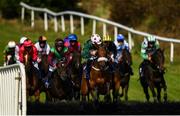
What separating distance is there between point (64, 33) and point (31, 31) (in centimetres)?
212

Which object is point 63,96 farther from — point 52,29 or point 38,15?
point 38,15

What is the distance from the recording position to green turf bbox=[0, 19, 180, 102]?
2208 centimetres

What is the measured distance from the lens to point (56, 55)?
18484 millimetres

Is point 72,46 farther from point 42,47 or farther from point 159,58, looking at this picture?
point 159,58

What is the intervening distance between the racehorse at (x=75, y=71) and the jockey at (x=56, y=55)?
0.54 m

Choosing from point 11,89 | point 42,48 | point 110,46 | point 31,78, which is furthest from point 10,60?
point 11,89

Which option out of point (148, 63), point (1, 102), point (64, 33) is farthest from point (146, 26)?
point (1, 102)

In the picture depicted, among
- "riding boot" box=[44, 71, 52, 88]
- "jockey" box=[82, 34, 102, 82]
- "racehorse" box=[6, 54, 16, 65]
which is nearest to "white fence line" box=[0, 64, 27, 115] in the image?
"jockey" box=[82, 34, 102, 82]

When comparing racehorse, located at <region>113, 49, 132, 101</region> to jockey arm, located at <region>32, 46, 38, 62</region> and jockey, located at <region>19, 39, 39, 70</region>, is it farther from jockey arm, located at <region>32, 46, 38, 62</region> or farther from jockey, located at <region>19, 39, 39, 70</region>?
jockey, located at <region>19, 39, 39, 70</region>

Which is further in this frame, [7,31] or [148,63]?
[7,31]

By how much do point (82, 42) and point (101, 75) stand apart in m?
12.5

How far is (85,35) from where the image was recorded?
31.1 metres

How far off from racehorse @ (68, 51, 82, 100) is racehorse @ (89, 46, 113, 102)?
29.0 inches

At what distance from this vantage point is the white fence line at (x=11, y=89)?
1238 centimetres
